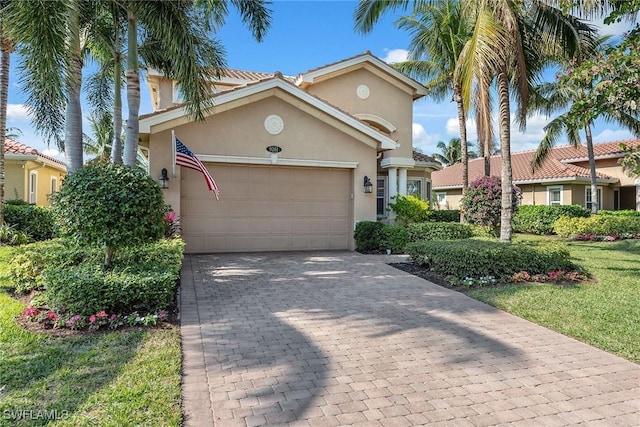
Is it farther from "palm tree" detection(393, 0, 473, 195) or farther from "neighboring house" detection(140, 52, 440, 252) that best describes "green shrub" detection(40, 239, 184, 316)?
"palm tree" detection(393, 0, 473, 195)

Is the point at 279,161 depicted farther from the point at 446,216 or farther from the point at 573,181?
the point at 573,181

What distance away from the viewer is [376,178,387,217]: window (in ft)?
52.4

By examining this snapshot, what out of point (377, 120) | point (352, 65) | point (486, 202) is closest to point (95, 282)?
point (486, 202)

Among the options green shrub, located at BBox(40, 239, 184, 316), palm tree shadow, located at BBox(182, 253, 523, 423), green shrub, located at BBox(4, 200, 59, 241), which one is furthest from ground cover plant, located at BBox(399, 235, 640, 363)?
green shrub, located at BBox(4, 200, 59, 241)

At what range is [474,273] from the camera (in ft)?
27.7

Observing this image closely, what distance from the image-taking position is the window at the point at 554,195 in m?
24.1

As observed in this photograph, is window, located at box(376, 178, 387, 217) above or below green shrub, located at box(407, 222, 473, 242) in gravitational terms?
above

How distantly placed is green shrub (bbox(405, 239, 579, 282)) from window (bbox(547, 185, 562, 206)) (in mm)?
17356

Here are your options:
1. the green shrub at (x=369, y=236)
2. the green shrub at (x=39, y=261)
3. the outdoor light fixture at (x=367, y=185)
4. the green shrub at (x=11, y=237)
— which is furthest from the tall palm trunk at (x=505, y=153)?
the green shrub at (x=11, y=237)

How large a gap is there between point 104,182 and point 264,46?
25.7 ft

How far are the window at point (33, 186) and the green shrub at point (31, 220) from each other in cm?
704

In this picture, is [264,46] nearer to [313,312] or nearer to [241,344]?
[313,312]

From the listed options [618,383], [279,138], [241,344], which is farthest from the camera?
[279,138]

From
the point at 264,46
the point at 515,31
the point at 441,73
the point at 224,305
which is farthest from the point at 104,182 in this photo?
the point at 441,73
